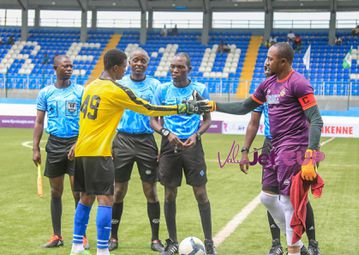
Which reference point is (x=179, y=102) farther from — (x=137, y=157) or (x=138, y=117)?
(x=137, y=157)

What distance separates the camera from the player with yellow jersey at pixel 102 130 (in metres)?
6.20

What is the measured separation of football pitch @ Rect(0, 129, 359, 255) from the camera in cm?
731

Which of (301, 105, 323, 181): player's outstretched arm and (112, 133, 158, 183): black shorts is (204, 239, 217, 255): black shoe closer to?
→ (112, 133, 158, 183): black shorts

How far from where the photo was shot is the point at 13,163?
15.8 meters

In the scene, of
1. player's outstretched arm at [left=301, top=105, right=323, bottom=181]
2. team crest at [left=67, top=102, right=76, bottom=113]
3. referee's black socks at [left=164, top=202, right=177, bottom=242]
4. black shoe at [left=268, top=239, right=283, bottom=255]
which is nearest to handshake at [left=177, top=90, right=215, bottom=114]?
player's outstretched arm at [left=301, top=105, right=323, bottom=181]

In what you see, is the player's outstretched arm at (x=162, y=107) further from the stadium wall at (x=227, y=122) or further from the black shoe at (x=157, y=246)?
the stadium wall at (x=227, y=122)

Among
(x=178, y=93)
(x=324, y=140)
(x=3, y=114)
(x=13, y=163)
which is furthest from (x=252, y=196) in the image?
(x=3, y=114)

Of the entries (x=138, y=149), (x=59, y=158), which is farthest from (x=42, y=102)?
(x=138, y=149)

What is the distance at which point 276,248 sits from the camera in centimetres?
697

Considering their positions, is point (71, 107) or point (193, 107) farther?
point (71, 107)

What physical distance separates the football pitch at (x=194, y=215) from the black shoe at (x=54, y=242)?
3.6 inches

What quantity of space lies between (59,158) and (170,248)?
60.0 inches

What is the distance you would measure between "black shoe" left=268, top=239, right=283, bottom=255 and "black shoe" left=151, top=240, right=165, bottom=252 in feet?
3.61

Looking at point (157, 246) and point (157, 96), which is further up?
point (157, 96)
